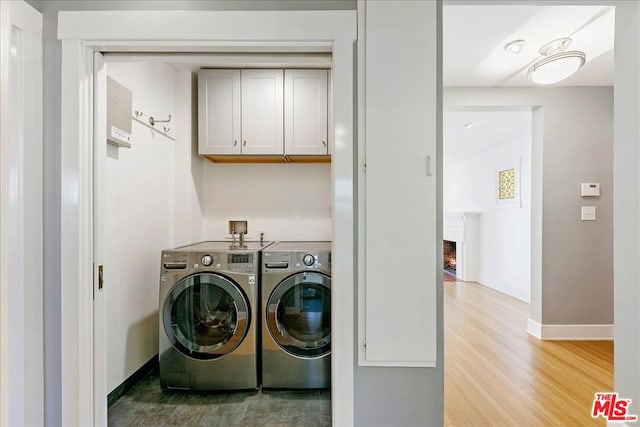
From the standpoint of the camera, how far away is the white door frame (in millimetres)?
1382

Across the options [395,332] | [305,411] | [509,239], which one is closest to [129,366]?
[305,411]

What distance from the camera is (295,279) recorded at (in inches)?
83.2

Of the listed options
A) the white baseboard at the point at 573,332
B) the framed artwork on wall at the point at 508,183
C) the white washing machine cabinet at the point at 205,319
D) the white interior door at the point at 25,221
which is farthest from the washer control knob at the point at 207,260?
the framed artwork on wall at the point at 508,183

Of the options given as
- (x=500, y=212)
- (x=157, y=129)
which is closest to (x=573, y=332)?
(x=500, y=212)

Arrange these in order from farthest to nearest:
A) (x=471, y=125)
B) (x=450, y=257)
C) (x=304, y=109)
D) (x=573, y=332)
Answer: (x=450, y=257) → (x=471, y=125) → (x=573, y=332) → (x=304, y=109)

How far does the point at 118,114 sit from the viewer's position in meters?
1.89

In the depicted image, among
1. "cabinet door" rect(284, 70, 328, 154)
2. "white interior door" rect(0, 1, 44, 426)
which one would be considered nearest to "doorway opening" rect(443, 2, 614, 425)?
"cabinet door" rect(284, 70, 328, 154)

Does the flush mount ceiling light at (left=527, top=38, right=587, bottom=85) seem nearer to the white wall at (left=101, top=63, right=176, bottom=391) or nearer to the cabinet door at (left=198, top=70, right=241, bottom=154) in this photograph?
the cabinet door at (left=198, top=70, right=241, bottom=154)

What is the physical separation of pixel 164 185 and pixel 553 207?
3.56 metres

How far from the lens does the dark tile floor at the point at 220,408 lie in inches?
72.1

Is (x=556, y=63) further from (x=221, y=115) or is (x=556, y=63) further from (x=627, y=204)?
(x=221, y=115)

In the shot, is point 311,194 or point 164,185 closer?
point 164,185

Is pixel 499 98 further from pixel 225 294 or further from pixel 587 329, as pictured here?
pixel 225 294

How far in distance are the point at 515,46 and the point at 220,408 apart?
3175 mm
